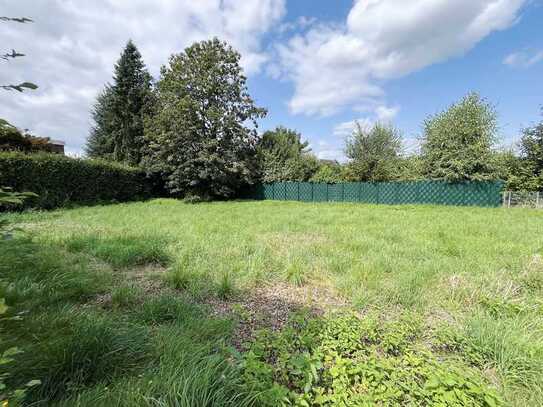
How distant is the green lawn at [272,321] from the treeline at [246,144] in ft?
25.2

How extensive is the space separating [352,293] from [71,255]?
3587 mm

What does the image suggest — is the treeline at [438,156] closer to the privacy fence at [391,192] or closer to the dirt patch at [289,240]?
the privacy fence at [391,192]

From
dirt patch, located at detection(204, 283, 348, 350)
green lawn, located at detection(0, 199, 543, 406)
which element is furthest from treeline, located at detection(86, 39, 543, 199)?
dirt patch, located at detection(204, 283, 348, 350)

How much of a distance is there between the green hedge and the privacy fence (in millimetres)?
7100

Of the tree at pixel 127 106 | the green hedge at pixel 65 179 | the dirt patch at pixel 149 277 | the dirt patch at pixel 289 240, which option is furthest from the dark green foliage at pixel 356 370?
the tree at pixel 127 106

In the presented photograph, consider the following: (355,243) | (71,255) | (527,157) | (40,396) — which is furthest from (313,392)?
(527,157)

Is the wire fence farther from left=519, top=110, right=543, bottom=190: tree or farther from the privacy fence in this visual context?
left=519, top=110, right=543, bottom=190: tree

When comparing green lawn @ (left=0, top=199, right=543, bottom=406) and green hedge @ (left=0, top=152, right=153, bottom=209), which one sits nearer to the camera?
green lawn @ (left=0, top=199, right=543, bottom=406)

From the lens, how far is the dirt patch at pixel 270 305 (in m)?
2.06

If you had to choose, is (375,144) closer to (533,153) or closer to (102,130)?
(533,153)

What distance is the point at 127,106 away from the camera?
18.4m

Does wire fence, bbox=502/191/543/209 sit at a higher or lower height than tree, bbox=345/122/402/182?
lower

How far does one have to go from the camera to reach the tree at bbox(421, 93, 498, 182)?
9945mm

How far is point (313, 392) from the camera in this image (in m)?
1.34
